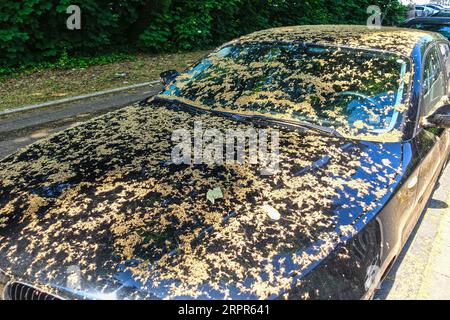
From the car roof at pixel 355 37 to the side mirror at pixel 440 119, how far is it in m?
0.47

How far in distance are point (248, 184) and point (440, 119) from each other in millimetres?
1564

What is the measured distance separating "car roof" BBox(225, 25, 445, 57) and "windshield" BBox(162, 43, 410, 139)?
9 centimetres

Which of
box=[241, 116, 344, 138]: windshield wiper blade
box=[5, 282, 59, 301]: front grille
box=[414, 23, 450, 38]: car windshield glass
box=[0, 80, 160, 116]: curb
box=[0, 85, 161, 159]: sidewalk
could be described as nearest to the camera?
box=[5, 282, 59, 301]: front grille

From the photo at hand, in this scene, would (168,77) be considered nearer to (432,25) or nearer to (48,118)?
(48,118)

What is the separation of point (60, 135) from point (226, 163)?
4.26 ft

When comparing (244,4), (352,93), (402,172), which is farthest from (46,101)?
(244,4)

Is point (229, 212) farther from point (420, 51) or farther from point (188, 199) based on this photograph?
point (420, 51)

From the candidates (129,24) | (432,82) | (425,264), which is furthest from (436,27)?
(129,24)

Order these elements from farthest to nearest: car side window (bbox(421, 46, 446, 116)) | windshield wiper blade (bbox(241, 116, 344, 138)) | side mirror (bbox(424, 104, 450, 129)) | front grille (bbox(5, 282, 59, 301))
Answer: car side window (bbox(421, 46, 446, 116))
side mirror (bbox(424, 104, 450, 129))
windshield wiper blade (bbox(241, 116, 344, 138))
front grille (bbox(5, 282, 59, 301))

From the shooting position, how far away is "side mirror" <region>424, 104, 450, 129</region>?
Result: 2.57m

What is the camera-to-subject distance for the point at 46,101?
22.8ft

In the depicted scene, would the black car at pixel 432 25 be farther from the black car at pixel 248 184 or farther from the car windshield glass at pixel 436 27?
the black car at pixel 248 184

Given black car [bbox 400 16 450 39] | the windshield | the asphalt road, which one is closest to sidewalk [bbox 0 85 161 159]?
the asphalt road

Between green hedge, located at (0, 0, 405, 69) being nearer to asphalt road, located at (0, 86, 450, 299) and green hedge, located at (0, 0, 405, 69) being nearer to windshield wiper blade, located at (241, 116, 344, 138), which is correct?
asphalt road, located at (0, 86, 450, 299)
